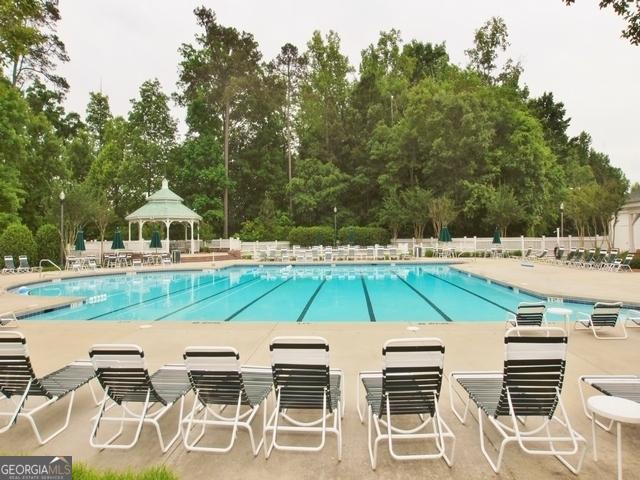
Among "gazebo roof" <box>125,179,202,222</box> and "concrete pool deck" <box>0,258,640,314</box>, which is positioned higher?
"gazebo roof" <box>125,179,202,222</box>

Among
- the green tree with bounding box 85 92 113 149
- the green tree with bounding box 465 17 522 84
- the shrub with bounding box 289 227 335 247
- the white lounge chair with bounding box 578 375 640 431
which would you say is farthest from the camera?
the green tree with bounding box 85 92 113 149

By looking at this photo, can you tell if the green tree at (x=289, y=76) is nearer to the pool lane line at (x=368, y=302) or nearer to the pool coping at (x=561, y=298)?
the pool lane line at (x=368, y=302)

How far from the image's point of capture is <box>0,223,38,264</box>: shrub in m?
21.3

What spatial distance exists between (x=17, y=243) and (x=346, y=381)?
Result: 22.7 meters

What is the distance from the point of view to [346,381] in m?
5.00

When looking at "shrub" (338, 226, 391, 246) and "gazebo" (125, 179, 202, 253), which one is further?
"shrub" (338, 226, 391, 246)

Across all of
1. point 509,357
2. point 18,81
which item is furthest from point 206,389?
point 18,81

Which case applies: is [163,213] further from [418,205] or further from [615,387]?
[615,387]

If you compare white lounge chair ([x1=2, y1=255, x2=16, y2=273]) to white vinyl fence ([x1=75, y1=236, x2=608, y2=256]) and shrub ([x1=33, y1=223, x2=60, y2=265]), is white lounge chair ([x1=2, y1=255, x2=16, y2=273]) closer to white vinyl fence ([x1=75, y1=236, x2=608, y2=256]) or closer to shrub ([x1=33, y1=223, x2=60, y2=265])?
shrub ([x1=33, y1=223, x2=60, y2=265])

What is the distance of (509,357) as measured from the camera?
3236mm

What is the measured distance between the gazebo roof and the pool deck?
658 inches

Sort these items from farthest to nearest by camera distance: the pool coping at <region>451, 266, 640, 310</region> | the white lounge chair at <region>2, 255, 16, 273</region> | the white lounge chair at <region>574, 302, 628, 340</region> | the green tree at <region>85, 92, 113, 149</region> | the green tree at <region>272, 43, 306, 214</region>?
the green tree at <region>85, 92, 113, 149</region> → the green tree at <region>272, 43, 306, 214</region> → the white lounge chair at <region>2, 255, 16, 273</region> → the pool coping at <region>451, 266, 640, 310</region> → the white lounge chair at <region>574, 302, 628, 340</region>

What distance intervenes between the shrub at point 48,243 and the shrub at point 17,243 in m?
0.50

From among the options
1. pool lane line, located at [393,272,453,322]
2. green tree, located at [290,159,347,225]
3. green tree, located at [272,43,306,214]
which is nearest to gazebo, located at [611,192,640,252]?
pool lane line, located at [393,272,453,322]
